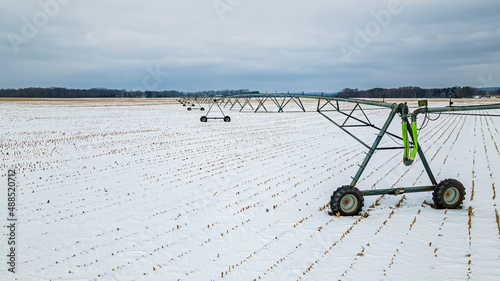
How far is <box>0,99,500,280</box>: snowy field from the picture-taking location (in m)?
7.14

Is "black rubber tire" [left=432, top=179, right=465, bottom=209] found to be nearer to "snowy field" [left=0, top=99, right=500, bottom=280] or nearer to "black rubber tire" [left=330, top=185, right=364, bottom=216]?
"snowy field" [left=0, top=99, right=500, bottom=280]

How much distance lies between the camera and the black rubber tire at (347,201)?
9.74m

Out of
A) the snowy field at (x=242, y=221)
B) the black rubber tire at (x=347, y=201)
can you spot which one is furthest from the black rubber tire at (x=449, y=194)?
the black rubber tire at (x=347, y=201)

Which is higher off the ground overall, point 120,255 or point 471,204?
point 471,204

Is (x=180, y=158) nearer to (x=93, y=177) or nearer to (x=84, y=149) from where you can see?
(x=93, y=177)

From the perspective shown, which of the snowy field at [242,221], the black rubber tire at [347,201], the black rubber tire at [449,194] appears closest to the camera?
the snowy field at [242,221]

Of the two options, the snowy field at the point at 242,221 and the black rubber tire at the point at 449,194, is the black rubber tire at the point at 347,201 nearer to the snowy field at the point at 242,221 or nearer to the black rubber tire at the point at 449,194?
the snowy field at the point at 242,221

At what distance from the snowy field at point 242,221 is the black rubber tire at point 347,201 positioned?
345mm

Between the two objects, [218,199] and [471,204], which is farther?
[218,199]

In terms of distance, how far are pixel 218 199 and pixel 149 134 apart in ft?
68.6

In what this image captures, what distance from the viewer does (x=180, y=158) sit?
19297 millimetres

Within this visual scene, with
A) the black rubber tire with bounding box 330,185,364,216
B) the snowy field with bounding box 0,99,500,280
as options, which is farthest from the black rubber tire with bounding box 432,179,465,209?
the black rubber tire with bounding box 330,185,364,216

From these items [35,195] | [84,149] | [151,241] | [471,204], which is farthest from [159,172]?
[471,204]

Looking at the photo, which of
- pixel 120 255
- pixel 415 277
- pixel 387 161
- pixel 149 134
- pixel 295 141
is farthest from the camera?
pixel 149 134
